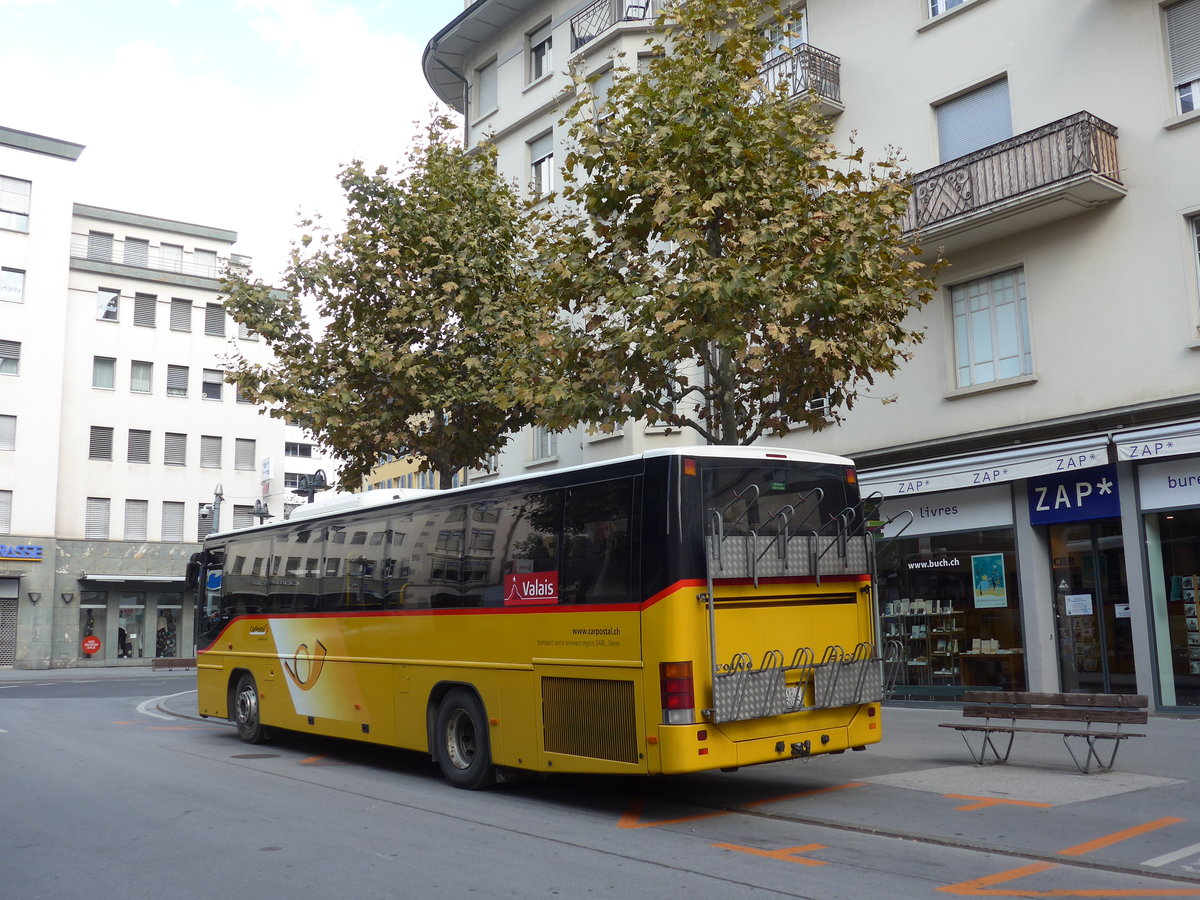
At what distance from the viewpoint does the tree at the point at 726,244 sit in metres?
12.7

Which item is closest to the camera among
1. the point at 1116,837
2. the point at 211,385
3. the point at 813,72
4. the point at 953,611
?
the point at 1116,837

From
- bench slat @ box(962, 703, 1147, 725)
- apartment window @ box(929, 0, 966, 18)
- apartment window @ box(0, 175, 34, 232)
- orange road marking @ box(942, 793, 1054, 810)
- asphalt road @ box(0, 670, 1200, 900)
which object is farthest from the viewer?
apartment window @ box(0, 175, 34, 232)

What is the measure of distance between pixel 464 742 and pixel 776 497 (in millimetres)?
4006

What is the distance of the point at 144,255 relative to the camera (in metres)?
49.7

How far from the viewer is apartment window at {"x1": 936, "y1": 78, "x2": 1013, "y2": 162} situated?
17656 mm

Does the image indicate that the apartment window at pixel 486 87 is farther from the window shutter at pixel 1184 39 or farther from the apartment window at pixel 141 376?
the apartment window at pixel 141 376

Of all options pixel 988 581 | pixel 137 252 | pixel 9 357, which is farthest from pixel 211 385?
pixel 988 581

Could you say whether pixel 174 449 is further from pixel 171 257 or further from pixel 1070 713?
pixel 1070 713

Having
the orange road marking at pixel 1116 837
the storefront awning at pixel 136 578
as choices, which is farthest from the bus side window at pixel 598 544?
the storefront awning at pixel 136 578

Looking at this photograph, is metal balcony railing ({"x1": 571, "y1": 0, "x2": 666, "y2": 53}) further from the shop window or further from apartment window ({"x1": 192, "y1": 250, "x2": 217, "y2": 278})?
apartment window ({"x1": 192, "y1": 250, "x2": 217, "y2": 278})

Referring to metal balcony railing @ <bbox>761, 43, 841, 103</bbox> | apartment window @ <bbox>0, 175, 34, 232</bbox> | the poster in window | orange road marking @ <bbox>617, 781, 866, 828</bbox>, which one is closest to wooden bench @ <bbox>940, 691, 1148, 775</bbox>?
orange road marking @ <bbox>617, 781, 866, 828</bbox>

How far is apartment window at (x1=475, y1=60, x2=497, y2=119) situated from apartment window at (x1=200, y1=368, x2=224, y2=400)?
82.6ft

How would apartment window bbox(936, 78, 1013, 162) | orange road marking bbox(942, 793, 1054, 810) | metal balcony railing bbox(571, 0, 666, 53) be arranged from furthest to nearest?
metal balcony railing bbox(571, 0, 666, 53)
apartment window bbox(936, 78, 1013, 162)
orange road marking bbox(942, 793, 1054, 810)

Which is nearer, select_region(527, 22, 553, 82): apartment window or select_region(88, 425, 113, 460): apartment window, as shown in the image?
select_region(527, 22, 553, 82): apartment window
